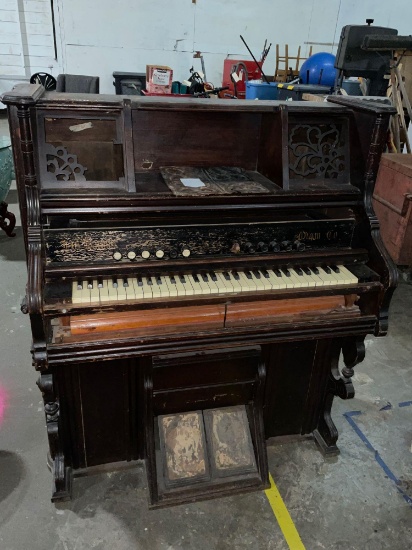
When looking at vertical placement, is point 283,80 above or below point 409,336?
above

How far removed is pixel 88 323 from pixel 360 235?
1.22 meters

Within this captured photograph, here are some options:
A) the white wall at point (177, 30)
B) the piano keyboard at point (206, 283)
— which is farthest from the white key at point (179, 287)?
the white wall at point (177, 30)

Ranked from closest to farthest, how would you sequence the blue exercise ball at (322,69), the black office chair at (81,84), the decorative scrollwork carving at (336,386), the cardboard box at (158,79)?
the decorative scrollwork carving at (336,386), the black office chair at (81,84), the cardboard box at (158,79), the blue exercise ball at (322,69)

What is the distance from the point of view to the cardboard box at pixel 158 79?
7000mm

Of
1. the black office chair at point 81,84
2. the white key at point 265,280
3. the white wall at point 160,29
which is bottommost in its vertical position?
the white key at point 265,280

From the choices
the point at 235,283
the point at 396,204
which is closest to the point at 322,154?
the point at 235,283

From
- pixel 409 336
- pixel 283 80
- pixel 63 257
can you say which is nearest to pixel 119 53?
pixel 283 80

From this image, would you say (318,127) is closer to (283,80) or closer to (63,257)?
(63,257)

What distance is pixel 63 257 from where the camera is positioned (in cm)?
169

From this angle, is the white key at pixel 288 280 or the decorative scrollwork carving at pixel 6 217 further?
the decorative scrollwork carving at pixel 6 217

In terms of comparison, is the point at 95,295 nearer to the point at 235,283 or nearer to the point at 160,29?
the point at 235,283

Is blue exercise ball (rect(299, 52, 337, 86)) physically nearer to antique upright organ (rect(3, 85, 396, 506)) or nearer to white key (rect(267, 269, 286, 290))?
antique upright organ (rect(3, 85, 396, 506))

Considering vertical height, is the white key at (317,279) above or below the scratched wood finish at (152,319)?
above

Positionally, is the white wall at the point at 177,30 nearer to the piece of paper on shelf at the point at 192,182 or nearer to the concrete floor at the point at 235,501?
the concrete floor at the point at 235,501
